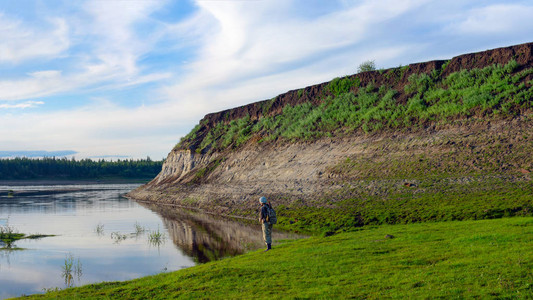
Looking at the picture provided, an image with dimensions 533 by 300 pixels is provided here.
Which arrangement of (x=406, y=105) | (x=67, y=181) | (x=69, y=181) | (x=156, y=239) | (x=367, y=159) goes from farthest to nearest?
(x=67, y=181), (x=69, y=181), (x=406, y=105), (x=367, y=159), (x=156, y=239)

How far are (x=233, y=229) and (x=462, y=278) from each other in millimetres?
21310

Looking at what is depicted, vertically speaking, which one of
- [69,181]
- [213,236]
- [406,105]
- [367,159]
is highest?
[406,105]

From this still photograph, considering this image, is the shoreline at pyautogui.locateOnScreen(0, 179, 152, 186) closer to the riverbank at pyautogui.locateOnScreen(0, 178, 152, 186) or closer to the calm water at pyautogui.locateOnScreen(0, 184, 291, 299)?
the riverbank at pyautogui.locateOnScreen(0, 178, 152, 186)

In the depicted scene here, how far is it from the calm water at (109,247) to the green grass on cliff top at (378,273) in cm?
378

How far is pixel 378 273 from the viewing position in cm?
1234

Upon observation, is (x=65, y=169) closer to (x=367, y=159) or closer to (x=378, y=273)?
(x=367, y=159)

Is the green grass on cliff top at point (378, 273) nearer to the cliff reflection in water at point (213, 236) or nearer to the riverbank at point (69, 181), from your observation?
the cliff reflection in water at point (213, 236)

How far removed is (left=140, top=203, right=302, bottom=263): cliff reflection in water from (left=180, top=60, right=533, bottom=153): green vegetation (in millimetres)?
17310

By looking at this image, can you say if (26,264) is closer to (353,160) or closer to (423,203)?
(423,203)

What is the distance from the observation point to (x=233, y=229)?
30.6m

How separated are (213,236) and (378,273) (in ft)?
57.3

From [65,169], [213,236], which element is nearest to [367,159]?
[213,236]

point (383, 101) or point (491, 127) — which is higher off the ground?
point (383, 101)

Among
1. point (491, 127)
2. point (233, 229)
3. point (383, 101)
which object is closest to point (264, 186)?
point (233, 229)
